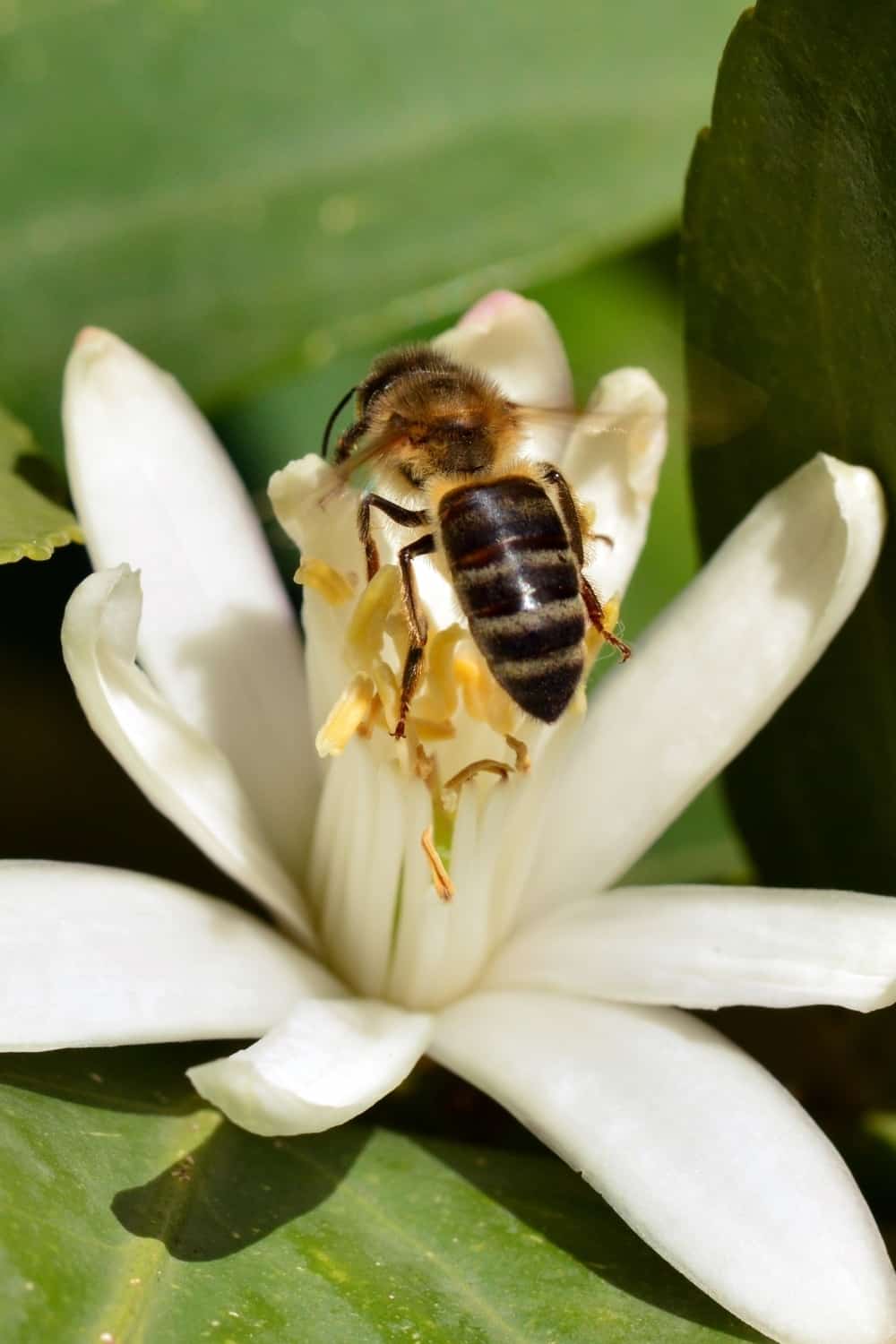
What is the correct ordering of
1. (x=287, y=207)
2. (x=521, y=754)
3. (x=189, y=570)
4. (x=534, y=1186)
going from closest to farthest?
1. (x=534, y=1186)
2. (x=521, y=754)
3. (x=189, y=570)
4. (x=287, y=207)

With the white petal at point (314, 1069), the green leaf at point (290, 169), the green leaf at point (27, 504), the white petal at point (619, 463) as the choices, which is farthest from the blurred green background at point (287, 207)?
the white petal at point (314, 1069)

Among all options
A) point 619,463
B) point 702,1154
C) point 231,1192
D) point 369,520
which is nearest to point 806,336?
point 619,463

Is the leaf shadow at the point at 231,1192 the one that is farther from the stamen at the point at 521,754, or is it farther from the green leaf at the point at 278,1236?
the stamen at the point at 521,754

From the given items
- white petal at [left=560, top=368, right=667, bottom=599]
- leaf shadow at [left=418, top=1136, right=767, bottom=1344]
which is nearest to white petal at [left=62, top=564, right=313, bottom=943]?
leaf shadow at [left=418, top=1136, right=767, bottom=1344]

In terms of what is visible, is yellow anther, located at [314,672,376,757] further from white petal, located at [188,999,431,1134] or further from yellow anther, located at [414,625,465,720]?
white petal, located at [188,999,431,1134]

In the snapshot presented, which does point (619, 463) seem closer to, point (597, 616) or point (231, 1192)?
point (597, 616)

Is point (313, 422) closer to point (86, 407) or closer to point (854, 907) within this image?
point (86, 407)
